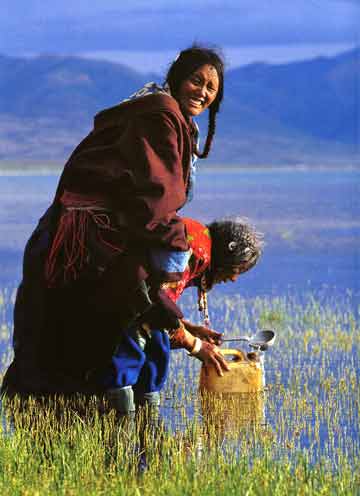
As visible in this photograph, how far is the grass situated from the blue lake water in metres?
6.59

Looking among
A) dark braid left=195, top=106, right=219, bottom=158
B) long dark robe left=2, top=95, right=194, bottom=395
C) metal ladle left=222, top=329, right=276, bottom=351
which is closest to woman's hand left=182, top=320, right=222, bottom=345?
metal ladle left=222, top=329, right=276, bottom=351

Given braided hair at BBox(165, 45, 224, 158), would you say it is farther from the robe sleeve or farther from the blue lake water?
the blue lake water

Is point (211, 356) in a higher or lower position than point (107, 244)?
lower

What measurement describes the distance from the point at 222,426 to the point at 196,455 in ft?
2.11

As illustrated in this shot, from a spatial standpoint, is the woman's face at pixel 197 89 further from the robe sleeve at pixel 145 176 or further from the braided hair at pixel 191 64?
the robe sleeve at pixel 145 176

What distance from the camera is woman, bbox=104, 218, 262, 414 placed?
574 centimetres

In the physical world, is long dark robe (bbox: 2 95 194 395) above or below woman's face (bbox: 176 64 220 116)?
below

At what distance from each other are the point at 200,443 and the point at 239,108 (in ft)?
445

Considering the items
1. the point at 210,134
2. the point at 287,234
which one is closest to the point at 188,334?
the point at 210,134

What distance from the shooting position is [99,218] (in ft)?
18.1

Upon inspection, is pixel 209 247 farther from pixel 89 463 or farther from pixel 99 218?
pixel 89 463

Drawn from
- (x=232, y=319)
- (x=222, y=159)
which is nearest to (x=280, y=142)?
(x=222, y=159)

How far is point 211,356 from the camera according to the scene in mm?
6168

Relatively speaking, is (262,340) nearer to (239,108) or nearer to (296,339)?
(296,339)
